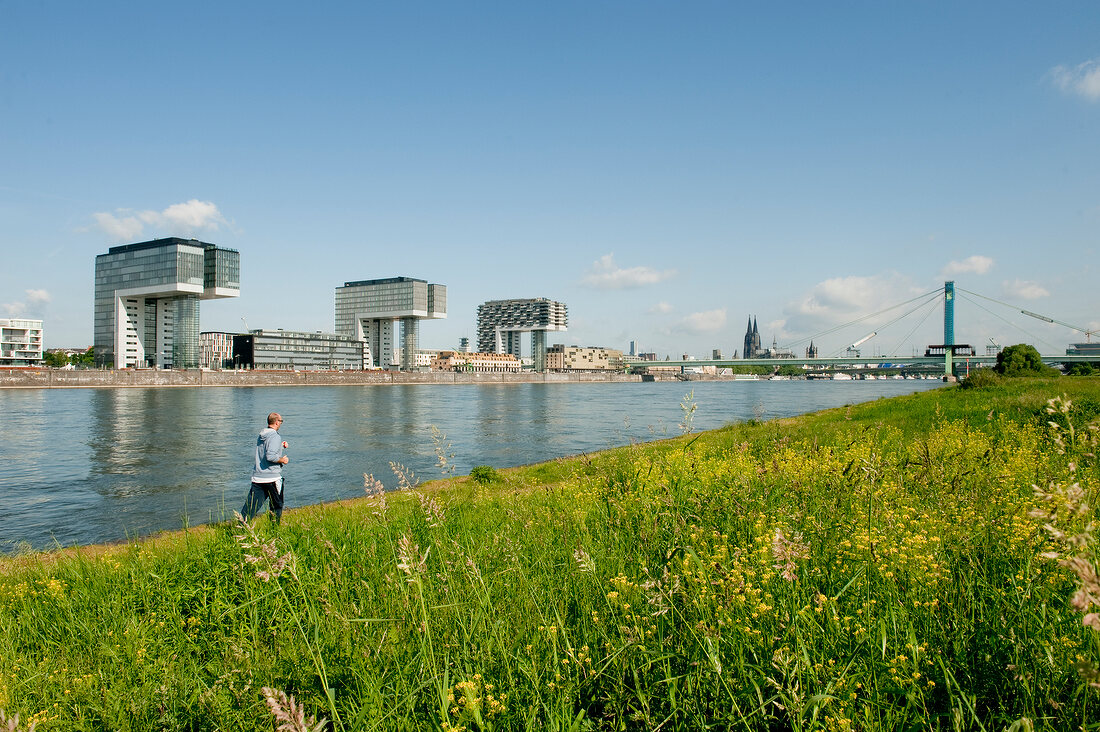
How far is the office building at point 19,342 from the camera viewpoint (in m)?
159

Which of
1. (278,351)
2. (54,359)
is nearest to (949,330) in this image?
(278,351)

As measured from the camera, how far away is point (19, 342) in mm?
163500

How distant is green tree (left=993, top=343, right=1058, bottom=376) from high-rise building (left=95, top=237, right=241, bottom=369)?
16119 cm

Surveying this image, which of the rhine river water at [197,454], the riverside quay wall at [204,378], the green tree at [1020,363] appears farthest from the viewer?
the riverside quay wall at [204,378]

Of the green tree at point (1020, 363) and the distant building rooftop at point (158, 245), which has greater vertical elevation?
the distant building rooftop at point (158, 245)

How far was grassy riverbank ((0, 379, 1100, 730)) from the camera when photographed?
2.73 meters

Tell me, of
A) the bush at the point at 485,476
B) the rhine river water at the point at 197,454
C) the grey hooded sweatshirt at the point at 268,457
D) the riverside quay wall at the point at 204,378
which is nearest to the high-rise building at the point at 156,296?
the riverside quay wall at the point at 204,378

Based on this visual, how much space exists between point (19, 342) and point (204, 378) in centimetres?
8312

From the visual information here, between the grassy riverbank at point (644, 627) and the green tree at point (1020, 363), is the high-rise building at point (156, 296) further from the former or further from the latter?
the grassy riverbank at point (644, 627)

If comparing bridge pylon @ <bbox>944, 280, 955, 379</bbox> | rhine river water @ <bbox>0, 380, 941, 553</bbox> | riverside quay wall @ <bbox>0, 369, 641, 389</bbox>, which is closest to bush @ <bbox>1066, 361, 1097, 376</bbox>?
bridge pylon @ <bbox>944, 280, 955, 379</bbox>

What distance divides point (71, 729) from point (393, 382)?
6168 inches

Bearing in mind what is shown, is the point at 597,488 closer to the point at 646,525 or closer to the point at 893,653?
the point at 646,525

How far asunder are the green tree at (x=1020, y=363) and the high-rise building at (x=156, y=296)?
161193mm

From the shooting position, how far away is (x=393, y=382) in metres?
156
